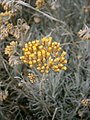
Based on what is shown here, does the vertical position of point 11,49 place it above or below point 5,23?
below

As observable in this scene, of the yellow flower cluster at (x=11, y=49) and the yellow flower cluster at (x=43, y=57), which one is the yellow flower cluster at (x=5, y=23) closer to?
→ the yellow flower cluster at (x=11, y=49)

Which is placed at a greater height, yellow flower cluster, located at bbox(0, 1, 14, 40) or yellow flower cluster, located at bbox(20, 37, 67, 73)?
yellow flower cluster, located at bbox(0, 1, 14, 40)

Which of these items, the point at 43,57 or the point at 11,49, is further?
the point at 11,49

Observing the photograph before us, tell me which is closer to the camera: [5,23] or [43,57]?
[43,57]

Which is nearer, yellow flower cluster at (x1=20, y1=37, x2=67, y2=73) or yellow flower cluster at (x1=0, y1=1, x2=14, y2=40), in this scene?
yellow flower cluster at (x1=20, y1=37, x2=67, y2=73)

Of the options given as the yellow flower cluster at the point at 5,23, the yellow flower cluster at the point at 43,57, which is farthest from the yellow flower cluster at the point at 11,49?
the yellow flower cluster at the point at 43,57

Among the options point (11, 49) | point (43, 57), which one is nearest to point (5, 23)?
point (11, 49)

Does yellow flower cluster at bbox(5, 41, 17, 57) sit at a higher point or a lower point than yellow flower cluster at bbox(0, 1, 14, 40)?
lower

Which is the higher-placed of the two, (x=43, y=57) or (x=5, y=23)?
A: (x=5, y=23)

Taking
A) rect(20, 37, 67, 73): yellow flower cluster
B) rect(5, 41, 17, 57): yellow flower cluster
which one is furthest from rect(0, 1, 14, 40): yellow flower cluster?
rect(20, 37, 67, 73): yellow flower cluster

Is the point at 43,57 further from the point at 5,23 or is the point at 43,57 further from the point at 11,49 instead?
the point at 5,23

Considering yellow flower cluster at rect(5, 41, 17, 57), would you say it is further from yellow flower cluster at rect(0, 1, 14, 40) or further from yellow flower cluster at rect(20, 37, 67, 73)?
yellow flower cluster at rect(20, 37, 67, 73)

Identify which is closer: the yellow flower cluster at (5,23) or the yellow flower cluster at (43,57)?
the yellow flower cluster at (43,57)
